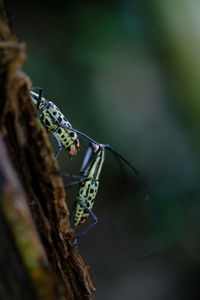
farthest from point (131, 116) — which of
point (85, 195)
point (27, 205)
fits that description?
point (27, 205)

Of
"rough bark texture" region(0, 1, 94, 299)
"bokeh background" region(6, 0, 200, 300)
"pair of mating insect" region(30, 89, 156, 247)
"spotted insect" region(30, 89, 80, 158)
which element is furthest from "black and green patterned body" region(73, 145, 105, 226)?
"bokeh background" region(6, 0, 200, 300)

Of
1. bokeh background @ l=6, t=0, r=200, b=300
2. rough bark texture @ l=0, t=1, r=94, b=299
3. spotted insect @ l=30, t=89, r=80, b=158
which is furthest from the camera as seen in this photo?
bokeh background @ l=6, t=0, r=200, b=300

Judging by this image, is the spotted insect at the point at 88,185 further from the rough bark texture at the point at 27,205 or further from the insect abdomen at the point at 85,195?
the rough bark texture at the point at 27,205

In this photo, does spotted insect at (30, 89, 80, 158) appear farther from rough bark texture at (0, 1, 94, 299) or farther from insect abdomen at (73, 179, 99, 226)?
rough bark texture at (0, 1, 94, 299)

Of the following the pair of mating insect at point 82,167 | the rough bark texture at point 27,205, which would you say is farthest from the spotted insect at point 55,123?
the rough bark texture at point 27,205

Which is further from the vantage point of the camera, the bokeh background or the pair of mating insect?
the bokeh background

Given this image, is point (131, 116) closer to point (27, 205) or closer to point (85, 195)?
point (85, 195)
